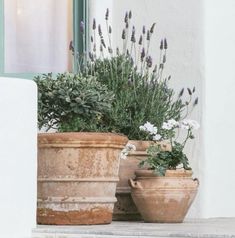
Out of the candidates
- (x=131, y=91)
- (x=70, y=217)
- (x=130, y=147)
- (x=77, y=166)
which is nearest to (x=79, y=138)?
(x=77, y=166)

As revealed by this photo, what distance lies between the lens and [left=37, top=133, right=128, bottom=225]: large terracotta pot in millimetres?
4418

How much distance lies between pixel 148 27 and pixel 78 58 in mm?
493

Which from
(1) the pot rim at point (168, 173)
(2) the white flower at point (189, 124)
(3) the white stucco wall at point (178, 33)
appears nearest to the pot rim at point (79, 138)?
(1) the pot rim at point (168, 173)

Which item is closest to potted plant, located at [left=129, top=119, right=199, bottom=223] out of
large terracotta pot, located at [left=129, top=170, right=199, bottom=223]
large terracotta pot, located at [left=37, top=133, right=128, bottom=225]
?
large terracotta pot, located at [left=129, top=170, right=199, bottom=223]

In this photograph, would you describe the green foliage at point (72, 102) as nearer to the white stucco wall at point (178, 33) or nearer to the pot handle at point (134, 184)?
the pot handle at point (134, 184)

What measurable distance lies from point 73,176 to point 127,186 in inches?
21.7

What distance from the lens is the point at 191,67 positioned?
18.0ft

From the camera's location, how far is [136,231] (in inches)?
159

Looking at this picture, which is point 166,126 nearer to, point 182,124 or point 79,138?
point 182,124
